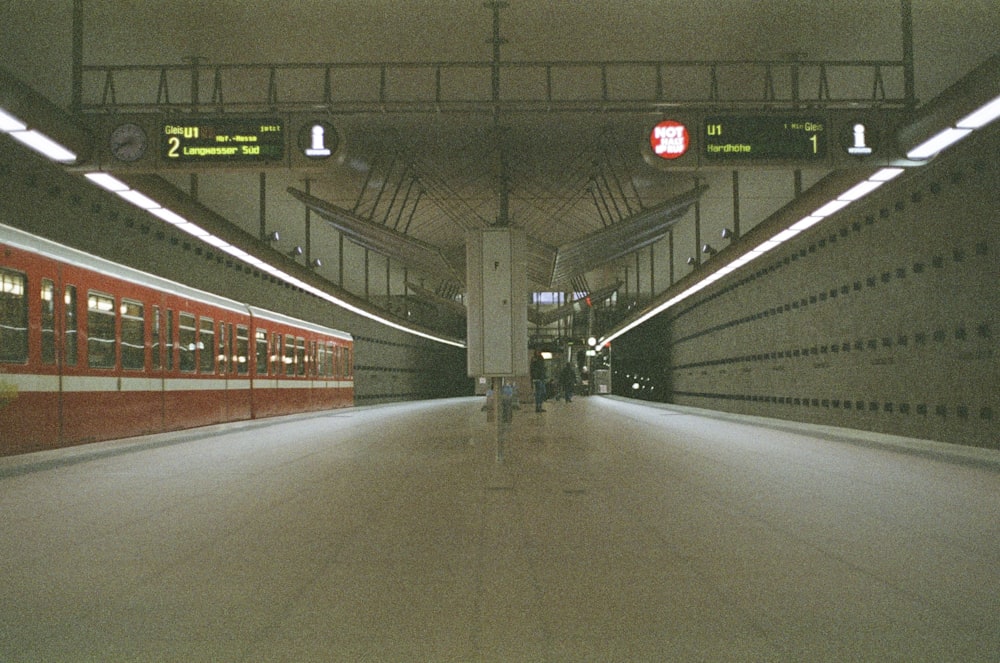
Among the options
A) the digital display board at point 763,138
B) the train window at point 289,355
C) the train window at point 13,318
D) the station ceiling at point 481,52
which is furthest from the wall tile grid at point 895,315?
the train window at point 289,355

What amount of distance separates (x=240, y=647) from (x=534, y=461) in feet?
32.3

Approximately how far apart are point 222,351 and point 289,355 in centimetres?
683

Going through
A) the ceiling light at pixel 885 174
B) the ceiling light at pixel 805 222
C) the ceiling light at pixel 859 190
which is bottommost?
the ceiling light at pixel 805 222

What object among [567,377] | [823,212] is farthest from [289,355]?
[823,212]

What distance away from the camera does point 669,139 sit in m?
12.8

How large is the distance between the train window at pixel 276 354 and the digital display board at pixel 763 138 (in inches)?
694

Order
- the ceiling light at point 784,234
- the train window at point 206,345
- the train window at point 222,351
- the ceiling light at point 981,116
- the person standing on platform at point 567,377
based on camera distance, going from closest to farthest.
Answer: the ceiling light at point 981,116
the ceiling light at point 784,234
the train window at point 206,345
the train window at point 222,351
the person standing on platform at point 567,377

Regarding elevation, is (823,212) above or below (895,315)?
above

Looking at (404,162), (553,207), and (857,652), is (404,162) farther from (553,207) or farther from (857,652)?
(857,652)

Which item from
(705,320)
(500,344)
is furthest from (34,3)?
(705,320)

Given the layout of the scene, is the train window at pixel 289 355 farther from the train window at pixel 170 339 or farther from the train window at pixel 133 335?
the train window at pixel 133 335

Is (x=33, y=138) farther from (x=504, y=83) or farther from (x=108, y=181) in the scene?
(x=504, y=83)

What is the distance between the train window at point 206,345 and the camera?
840 inches

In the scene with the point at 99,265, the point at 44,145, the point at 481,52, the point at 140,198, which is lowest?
the point at 99,265
